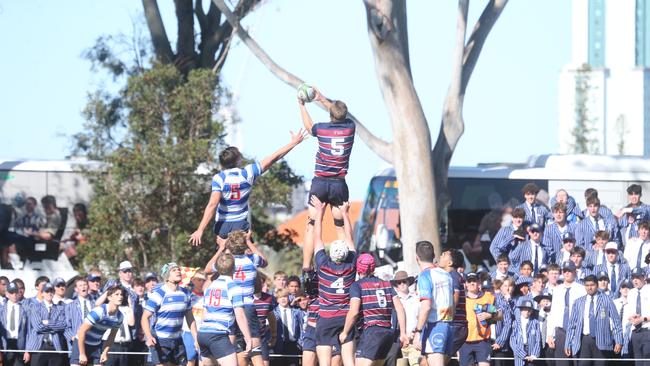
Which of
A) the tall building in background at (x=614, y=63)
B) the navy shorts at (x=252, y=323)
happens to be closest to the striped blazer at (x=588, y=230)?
the navy shorts at (x=252, y=323)

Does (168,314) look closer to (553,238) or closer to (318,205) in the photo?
(318,205)

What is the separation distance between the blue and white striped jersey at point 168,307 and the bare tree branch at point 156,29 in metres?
12.1

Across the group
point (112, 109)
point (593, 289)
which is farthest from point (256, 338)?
point (112, 109)

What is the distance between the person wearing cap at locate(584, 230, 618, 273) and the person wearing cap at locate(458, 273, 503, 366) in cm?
Answer: 295

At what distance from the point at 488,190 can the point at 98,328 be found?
1196 centimetres

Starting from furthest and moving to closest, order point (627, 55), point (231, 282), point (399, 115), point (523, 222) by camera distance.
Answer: point (627, 55), point (399, 115), point (523, 222), point (231, 282)

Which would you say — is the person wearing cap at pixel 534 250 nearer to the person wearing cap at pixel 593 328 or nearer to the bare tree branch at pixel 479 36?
the person wearing cap at pixel 593 328

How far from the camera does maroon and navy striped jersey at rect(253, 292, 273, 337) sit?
20.1 meters

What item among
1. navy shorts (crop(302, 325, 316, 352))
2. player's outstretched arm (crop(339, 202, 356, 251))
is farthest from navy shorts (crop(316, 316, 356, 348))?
player's outstretched arm (crop(339, 202, 356, 251))

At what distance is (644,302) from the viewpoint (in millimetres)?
22328

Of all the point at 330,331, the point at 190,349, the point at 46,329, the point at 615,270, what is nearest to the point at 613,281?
the point at 615,270

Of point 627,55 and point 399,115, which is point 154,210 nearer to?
point 399,115

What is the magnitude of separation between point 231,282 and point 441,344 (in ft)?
9.54

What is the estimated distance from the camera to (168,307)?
18.9m
